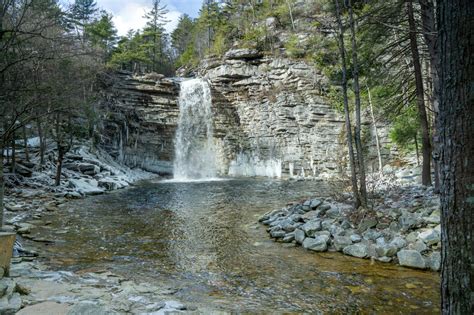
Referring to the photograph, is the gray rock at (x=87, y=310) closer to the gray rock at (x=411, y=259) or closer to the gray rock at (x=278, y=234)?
the gray rock at (x=411, y=259)

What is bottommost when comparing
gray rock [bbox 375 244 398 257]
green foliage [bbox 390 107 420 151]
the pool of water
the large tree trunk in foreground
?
the pool of water

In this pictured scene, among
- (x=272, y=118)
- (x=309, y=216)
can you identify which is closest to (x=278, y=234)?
(x=309, y=216)

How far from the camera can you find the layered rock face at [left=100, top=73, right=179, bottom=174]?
30.8 meters

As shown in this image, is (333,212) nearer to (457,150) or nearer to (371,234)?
(371,234)

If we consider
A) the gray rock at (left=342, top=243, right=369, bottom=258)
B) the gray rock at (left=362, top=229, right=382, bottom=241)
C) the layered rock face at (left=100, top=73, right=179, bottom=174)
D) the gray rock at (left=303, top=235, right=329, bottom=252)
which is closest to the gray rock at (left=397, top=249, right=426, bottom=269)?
the gray rock at (left=342, top=243, right=369, bottom=258)

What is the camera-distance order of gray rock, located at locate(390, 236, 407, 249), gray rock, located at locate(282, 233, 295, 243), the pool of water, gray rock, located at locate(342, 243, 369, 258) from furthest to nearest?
gray rock, located at locate(282, 233, 295, 243)
gray rock, located at locate(342, 243, 369, 258)
gray rock, located at locate(390, 236, 407, 249)
the pool of water

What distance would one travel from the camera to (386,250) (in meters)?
6.79

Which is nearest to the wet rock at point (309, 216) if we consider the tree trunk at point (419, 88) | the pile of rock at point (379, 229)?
the pile of rock at point (379, 229)

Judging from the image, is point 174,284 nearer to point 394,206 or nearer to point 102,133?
point 394,206

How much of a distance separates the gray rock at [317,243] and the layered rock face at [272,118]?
65.8 ft

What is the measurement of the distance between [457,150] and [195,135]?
30932 mm

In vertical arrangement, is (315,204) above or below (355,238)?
above

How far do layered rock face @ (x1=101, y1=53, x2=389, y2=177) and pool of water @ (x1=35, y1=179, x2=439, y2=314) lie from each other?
18.6 m

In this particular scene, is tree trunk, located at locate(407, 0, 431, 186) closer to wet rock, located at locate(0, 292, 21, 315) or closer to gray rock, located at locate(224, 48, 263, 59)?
wet rock, located at locate(0, 292, 21, 315)
